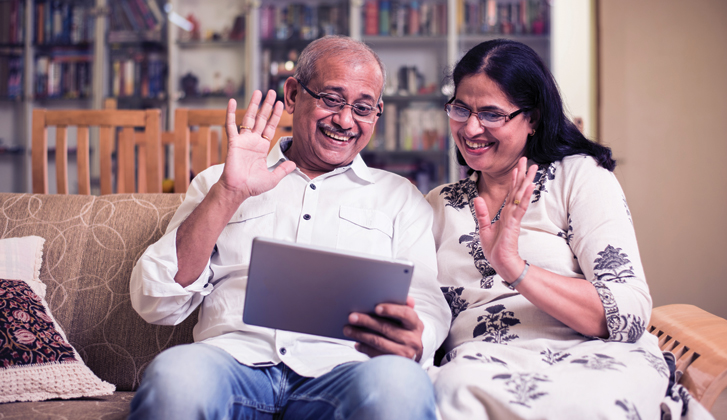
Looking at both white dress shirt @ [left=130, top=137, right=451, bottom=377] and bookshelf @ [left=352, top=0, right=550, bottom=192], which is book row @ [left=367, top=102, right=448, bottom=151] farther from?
white dress shirt @ [left=130, top=137, right=451, bottom=377]

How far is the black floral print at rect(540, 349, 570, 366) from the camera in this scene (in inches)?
39.0

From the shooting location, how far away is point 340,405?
0.88 metres

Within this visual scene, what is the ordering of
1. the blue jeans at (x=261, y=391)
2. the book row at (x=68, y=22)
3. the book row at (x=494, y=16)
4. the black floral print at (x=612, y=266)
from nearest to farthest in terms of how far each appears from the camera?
the blue jeans at (x=261, y=391) → the black floral print at (x=612, y=266) → the book row at (x=494, y=16) → the book row at (x=68, y=22)

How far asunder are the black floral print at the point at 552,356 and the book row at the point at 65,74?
4057 mm

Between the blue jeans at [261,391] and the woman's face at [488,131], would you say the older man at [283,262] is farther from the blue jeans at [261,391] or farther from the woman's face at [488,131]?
the woman's face at [488,131]

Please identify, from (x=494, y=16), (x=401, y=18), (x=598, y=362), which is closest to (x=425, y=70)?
(x=401, y=18)

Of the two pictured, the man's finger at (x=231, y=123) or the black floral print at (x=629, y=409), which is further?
the man's finger at (x=231, y=123)

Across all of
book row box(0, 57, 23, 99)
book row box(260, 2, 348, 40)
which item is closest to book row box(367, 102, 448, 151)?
book row box(260, 2, 348, 40)

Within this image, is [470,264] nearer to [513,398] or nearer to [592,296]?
[592,296]

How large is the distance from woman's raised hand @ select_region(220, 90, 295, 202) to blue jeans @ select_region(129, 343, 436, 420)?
34 centimetres

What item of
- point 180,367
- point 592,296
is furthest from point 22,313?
point 592,296

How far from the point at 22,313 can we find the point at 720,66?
3.47 m

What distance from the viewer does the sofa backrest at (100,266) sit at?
134cm

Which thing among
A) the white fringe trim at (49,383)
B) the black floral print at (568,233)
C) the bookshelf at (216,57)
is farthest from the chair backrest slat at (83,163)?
the bookshelf at (216,57)
